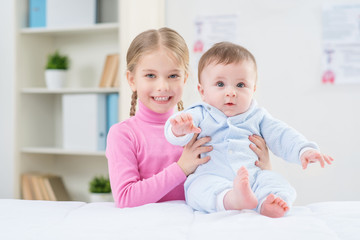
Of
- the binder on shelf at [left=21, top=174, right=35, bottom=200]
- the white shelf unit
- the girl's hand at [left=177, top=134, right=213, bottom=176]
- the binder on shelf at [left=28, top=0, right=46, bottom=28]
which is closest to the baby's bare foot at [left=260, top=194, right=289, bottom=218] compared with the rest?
the girl's hand at [left=177, top=134, right=213, bottom=176]

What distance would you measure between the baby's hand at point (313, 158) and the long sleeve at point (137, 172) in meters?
0.30

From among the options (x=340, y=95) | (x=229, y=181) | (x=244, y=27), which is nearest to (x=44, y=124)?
(x=244, y=27)

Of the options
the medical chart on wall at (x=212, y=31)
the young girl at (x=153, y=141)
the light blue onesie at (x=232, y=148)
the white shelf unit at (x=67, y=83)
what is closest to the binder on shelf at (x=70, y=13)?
the white shelf unit at (x=67, y=83)

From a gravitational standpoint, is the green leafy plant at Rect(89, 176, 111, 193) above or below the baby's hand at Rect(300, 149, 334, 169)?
below

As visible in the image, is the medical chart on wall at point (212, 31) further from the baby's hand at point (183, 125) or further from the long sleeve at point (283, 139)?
the baby's hand at point (183, 125)

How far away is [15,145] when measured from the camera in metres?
2.72

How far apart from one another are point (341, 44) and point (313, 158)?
1.63 m

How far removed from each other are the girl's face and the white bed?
1.06 feet

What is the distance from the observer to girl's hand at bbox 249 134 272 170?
1168mm

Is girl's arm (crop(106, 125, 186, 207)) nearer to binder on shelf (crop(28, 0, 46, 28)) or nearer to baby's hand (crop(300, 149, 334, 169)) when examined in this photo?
baby's hand (crop(300, 149, 334, 169))

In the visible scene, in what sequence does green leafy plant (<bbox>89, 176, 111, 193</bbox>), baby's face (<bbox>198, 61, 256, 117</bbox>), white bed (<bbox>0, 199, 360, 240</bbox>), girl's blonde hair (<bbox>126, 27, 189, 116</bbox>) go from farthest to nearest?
green leafy plant (<bbox>89, 176, 111, 193</bbox>), girl's blonde hair (<bbox>126, 27, 189, 116</bbox>), baby's face (<bbox>198, 61, 256, 117</bbox>), white bed (<bbox>0, 199, 360, 240</bbox>)

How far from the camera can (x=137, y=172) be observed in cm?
122

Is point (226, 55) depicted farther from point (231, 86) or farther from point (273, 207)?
point (273, 207)

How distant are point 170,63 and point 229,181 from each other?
379mm
